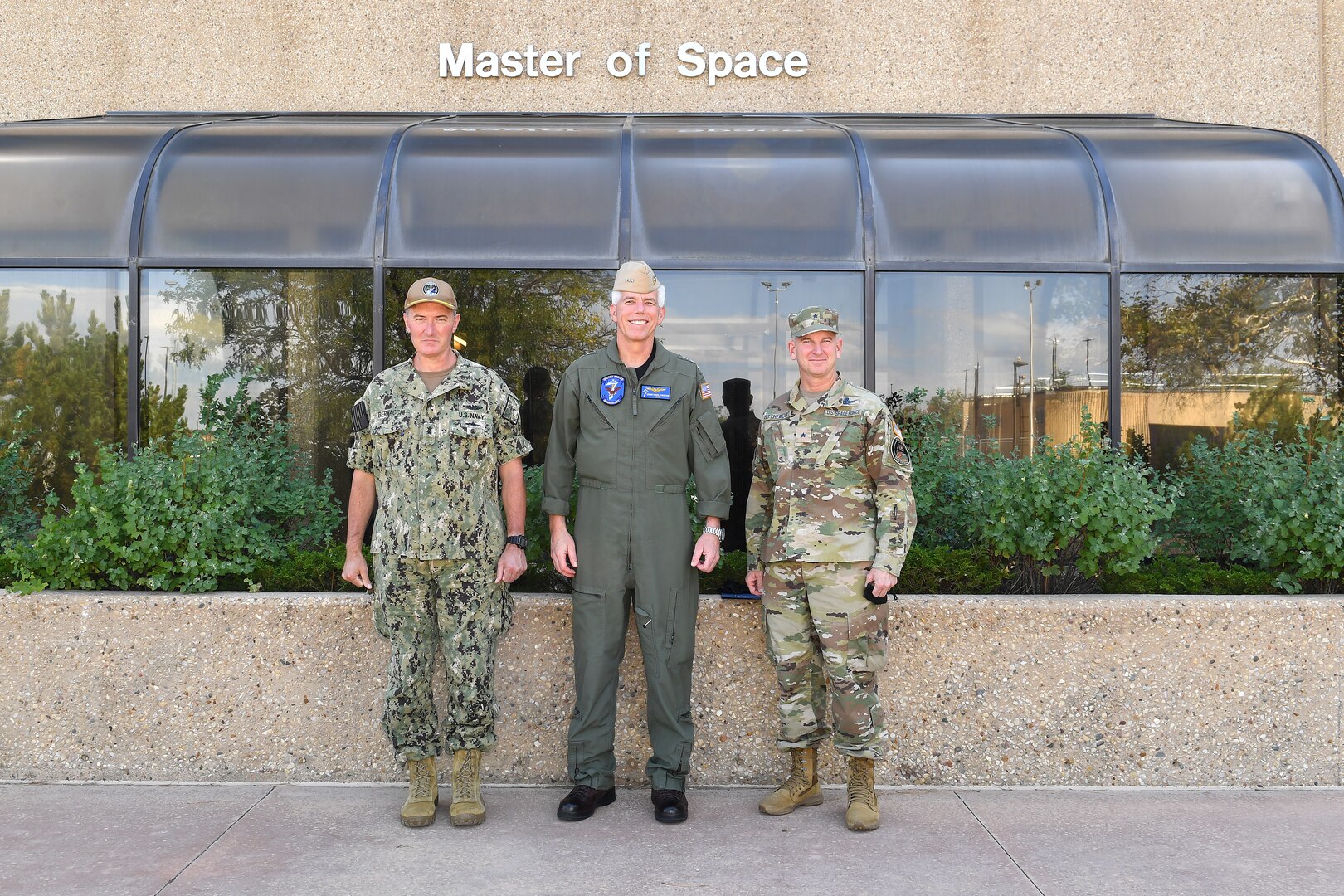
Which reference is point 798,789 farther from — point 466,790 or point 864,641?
point 466,790

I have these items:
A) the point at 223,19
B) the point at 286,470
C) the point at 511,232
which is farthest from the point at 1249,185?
the point at 223,19

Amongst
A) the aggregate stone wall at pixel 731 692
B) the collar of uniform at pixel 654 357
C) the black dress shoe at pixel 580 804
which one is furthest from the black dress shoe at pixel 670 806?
the collar of uniform at pixel 654 357

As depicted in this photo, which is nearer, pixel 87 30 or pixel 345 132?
pixel 345 132

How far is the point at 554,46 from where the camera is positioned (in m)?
7.63

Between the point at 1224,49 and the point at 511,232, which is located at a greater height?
the point at 1224,49

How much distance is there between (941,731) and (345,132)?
489 cm

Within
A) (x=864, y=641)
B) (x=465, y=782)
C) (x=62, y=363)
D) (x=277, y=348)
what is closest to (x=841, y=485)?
(x=864, y=641)

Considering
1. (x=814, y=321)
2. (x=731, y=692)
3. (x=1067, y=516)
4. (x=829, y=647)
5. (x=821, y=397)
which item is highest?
(x=814, y=321)

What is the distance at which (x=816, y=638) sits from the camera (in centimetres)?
414

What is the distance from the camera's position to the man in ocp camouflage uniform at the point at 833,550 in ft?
13.1

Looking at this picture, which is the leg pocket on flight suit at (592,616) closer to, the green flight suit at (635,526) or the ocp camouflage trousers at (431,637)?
the green flight suit at (635,526)

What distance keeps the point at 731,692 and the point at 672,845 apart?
835 mm

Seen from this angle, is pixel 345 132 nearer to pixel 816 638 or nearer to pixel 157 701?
pixel 157 701

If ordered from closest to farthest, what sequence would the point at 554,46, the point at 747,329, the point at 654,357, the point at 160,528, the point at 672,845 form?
the point at 672,845
the point at 654,357
the point at 160,528
the point at 747,329
the point at 554,46
